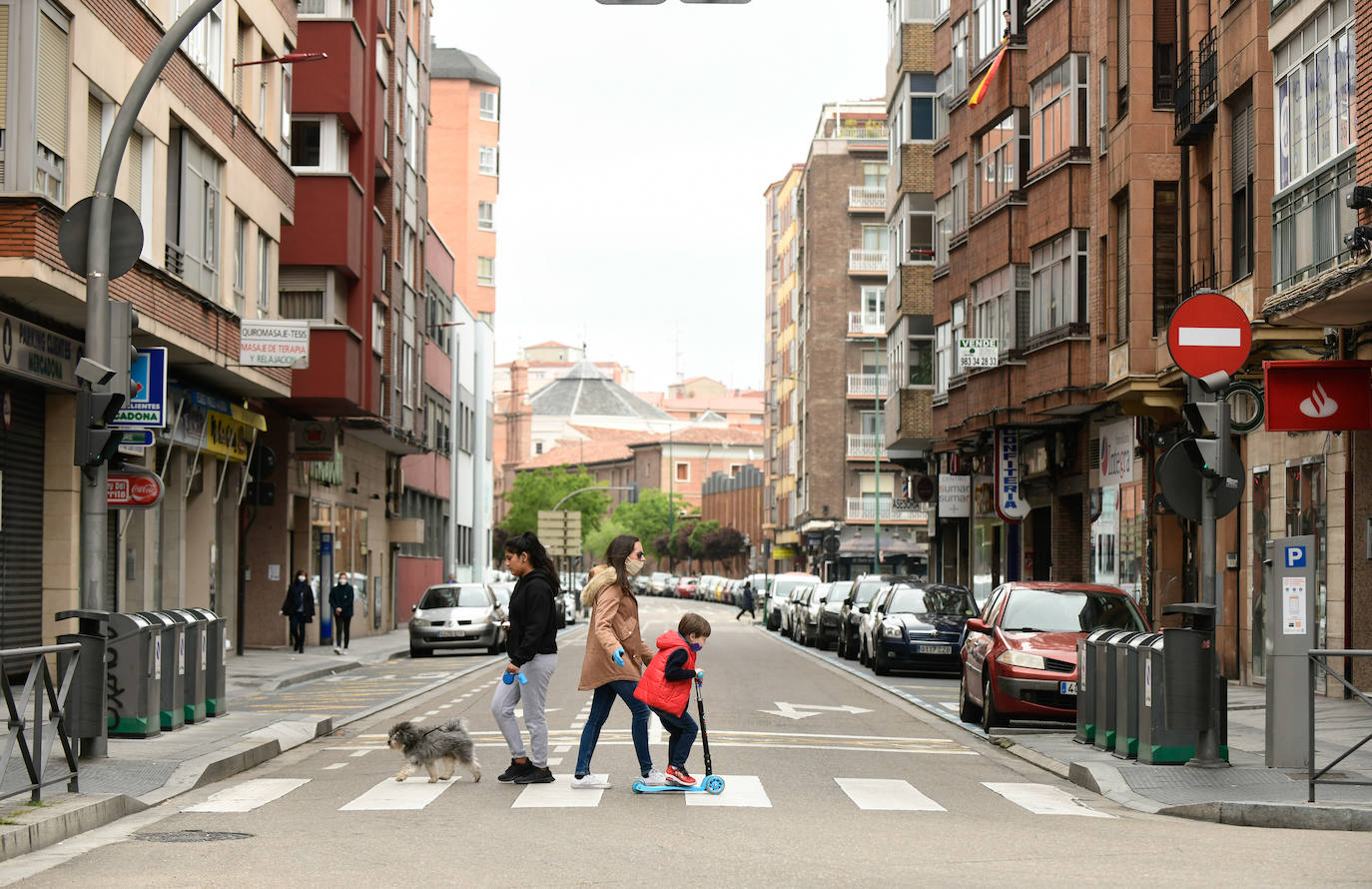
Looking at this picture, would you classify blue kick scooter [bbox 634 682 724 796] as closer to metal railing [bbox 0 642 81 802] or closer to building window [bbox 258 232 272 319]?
metal railing [bbox 0 642 81 802]

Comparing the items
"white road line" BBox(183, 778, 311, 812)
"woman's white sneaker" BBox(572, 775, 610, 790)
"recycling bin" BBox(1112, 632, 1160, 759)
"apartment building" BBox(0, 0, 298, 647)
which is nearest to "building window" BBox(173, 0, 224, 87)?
"apartment building" BBox(0, 0, 298, 647)

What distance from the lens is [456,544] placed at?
7200cm

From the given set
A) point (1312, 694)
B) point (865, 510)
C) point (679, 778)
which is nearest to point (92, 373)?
point (679, 778)

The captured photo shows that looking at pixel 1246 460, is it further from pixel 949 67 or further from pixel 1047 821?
pixel 949 67

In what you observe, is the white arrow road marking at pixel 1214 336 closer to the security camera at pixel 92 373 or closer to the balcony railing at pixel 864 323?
the security camera at pixel 92 373

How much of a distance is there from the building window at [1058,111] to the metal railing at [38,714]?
24678mm

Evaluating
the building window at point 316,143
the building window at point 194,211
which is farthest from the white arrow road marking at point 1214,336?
the building window at point 316,143

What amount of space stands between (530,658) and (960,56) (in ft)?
100

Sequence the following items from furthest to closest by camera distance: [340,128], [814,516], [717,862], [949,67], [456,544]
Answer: [814,516], [456,544], [949,67], [340,128], [717,862]

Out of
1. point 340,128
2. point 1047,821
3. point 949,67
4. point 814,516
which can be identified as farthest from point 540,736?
point 814,516

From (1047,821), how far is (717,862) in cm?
323

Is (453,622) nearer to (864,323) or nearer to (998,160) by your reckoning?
(998,160)

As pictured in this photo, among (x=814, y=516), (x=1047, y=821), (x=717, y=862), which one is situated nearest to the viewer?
(x=717, y=862)

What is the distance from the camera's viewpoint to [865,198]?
88750 millimetres
